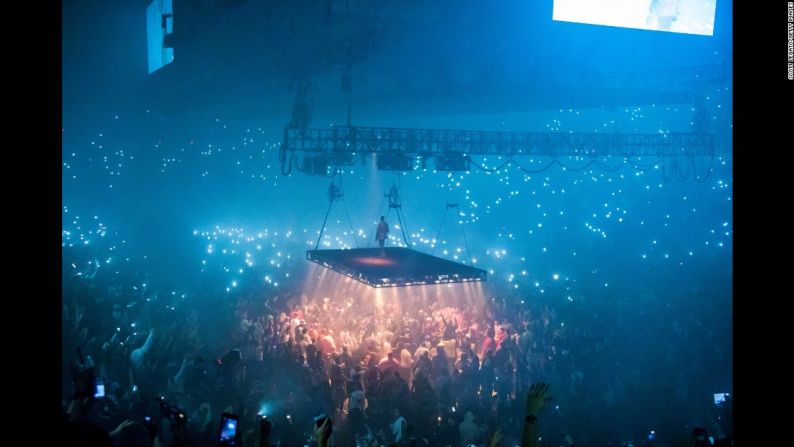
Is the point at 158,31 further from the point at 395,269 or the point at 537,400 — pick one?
the point at 537,400

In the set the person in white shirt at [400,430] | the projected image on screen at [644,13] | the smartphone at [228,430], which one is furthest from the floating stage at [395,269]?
the smartphone at [228,430]

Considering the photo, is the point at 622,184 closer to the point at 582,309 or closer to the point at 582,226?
the point at 582,226

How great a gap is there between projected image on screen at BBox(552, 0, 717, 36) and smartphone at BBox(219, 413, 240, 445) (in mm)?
6207

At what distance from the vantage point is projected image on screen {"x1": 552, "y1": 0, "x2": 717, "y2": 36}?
7.11 metres

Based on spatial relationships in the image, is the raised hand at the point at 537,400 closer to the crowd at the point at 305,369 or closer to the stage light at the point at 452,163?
the crowd at the point at 305,369

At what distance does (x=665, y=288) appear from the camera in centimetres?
1062

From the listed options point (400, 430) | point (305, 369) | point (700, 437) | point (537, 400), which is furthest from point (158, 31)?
point (700, 437)

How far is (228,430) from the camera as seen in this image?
133 inches

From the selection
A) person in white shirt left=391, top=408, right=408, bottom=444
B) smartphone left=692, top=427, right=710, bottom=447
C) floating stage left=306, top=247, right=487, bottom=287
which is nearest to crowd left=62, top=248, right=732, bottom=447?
person in white shirt left=391, top=408, right=408, bottom=444

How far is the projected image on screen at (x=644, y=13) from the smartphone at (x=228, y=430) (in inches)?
244

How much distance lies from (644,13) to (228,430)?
292 inches

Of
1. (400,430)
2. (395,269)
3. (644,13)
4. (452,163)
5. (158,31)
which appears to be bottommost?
(400,430)

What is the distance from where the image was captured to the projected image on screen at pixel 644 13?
7.11 m

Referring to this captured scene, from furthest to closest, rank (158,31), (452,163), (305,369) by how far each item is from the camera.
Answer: (452,163) → (158,31) → (305,369)
